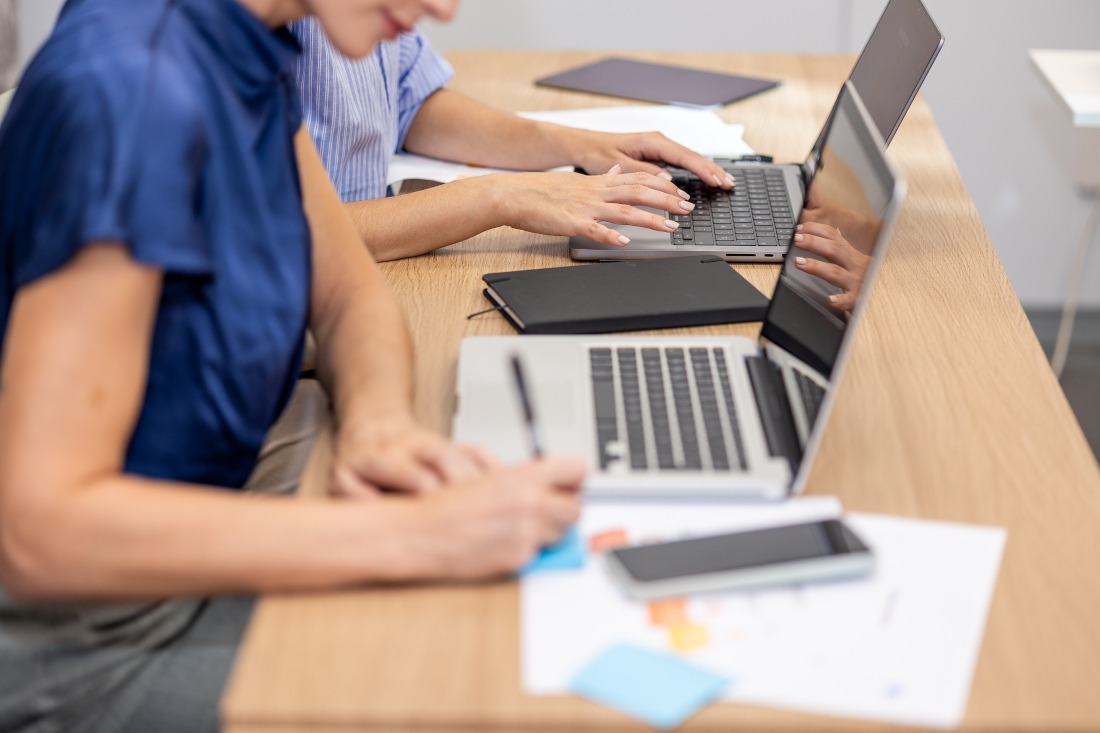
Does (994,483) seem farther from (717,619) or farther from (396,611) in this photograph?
(396,611)

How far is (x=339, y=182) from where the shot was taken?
4.70 feet

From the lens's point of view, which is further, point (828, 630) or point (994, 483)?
point (994, 483)

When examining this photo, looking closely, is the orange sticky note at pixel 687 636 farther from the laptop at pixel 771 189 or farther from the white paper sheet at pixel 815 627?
the laptop at pixel 771 189

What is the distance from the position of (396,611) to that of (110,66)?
385 mm

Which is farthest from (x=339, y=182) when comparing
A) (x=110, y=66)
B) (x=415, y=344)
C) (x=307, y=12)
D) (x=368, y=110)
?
(x=110, y=66)

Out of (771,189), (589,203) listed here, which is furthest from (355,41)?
(771,189)

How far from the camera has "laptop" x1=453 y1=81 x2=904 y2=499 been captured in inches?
32.6

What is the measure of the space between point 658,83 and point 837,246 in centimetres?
106

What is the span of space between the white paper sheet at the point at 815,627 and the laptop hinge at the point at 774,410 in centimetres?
7

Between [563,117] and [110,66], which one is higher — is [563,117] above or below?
below

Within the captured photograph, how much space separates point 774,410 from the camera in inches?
35.9

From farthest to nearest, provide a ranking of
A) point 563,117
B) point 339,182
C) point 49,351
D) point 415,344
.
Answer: point 563,117 < point 339,182 < point 415,344 < point 49,351

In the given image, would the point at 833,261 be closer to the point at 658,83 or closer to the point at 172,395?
the point at 172,395

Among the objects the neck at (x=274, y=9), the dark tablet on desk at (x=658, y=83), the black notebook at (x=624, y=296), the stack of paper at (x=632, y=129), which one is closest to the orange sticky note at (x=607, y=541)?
the black notebook at (x=624, y=296)
